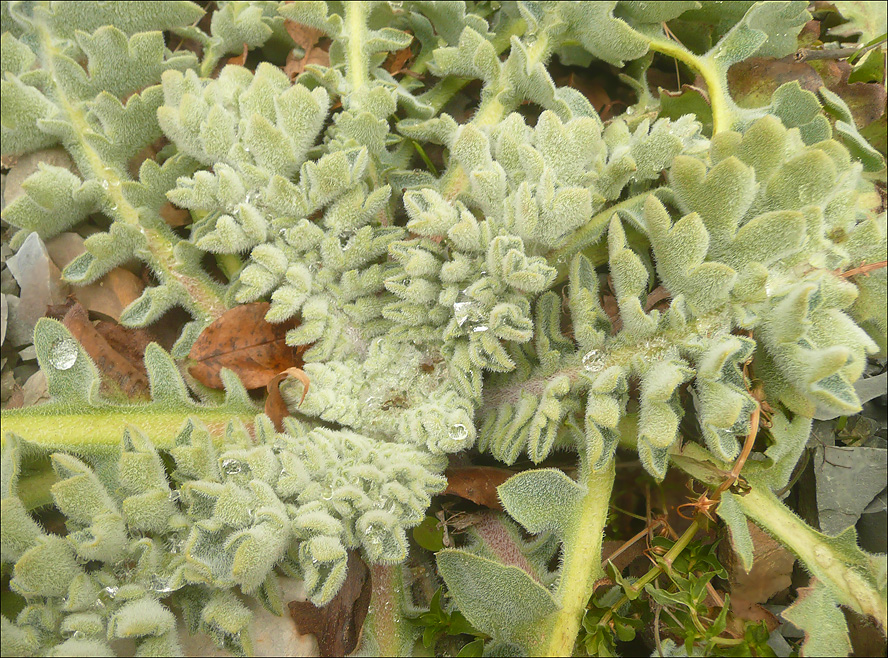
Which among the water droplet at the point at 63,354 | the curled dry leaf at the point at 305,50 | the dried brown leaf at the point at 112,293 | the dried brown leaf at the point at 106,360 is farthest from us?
the curled dry leaf at the point at 305,50

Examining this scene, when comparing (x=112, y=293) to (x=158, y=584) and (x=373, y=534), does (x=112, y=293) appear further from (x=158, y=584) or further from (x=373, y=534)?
(x=373, y=534)

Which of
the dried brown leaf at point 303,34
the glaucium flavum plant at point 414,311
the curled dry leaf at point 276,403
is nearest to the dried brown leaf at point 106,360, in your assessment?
the glaucium flavum plant at point 414,311

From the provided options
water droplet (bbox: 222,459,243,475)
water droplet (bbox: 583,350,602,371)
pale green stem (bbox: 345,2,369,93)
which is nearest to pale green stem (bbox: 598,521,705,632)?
water droplet (bbox: 583,350,602,371)

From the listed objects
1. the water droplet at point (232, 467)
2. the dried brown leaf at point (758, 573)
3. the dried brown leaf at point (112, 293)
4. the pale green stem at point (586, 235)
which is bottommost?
the dried brown leaf at point (758, 573)

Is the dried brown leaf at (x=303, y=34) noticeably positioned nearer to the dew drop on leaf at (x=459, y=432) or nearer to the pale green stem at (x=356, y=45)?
the pale green stem at (x=356, y=45)

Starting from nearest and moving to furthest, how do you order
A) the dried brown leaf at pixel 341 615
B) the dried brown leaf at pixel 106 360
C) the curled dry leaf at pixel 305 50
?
the dried brown leaf at pixel 341 615
the dried brown leaf at pixel 106 360
the curled dry leaf at pixel 305 50

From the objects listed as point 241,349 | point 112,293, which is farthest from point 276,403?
point 112,293

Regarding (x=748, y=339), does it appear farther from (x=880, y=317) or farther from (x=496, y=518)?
(x=496, y=518)
